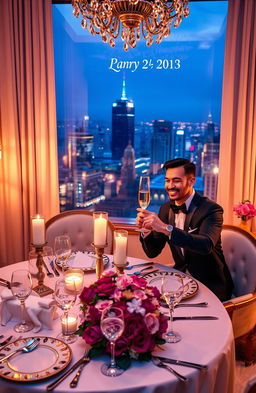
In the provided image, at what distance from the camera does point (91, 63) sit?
3.96 m

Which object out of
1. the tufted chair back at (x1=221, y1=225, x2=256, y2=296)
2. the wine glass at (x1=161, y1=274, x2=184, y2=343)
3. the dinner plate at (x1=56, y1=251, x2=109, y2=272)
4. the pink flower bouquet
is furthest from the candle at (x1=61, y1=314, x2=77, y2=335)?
the pink flower bouquet

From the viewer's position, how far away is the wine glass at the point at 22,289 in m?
1.55

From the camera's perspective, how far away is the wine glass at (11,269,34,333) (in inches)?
61.2

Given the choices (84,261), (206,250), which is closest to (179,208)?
(206,250)

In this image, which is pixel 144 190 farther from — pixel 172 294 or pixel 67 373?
pixel 67 373

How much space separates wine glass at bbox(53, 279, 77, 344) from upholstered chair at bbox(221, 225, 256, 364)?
3.00 feet

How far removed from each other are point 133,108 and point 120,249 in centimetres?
253

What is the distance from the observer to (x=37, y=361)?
134cm

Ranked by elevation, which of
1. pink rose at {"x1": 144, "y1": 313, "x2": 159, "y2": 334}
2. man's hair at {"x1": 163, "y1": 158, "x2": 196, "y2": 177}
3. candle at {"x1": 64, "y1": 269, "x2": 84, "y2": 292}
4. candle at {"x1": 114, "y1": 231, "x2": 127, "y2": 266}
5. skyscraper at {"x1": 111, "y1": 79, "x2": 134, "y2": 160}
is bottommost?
pink rose at {"x1": 144, "y1": 313, "x2": 159, "y2": 334}

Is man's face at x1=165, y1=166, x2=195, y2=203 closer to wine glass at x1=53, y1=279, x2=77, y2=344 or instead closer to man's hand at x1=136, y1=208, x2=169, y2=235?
man's hand at x1=136, y1=208, x2=169, y2=235

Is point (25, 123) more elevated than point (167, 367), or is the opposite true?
point (25, 123)

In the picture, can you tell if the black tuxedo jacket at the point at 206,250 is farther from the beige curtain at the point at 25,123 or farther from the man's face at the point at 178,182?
the beige curtain at the point at 25,123

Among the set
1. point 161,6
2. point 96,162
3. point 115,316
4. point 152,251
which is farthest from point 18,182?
point 115,316

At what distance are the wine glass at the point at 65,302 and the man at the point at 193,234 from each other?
81 centimetres
